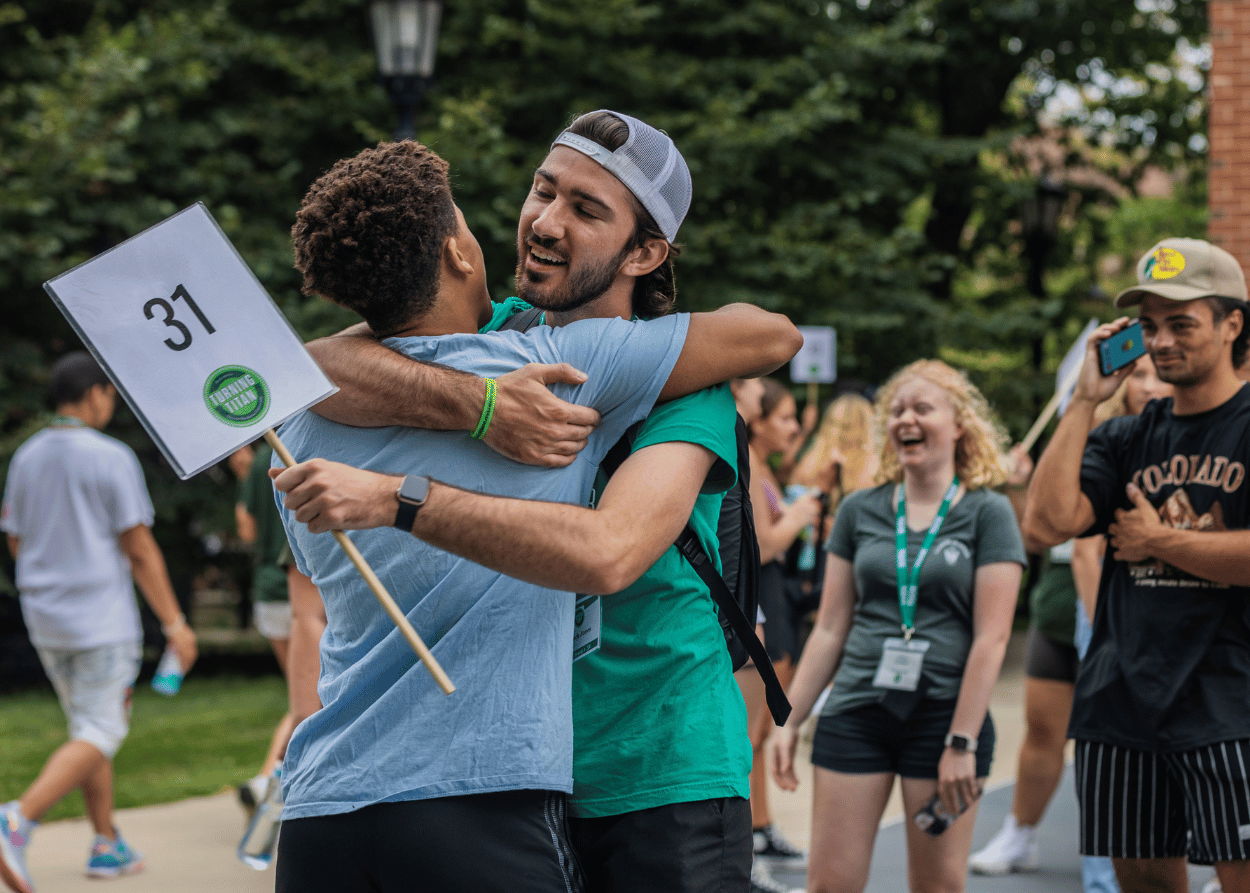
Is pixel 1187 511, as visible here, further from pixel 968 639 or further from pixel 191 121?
pixel 191 121

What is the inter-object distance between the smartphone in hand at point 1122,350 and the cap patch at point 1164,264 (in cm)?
16

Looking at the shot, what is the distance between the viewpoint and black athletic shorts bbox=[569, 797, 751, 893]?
2273mm

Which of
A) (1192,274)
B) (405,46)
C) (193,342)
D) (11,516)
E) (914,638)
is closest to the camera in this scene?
(193,342)

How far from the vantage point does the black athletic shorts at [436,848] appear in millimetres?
2031

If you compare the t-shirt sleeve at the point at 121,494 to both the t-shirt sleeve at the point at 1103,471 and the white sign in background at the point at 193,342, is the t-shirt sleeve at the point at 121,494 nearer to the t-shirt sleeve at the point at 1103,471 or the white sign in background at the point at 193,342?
the t-shirt sleeve at the point at 1103,471

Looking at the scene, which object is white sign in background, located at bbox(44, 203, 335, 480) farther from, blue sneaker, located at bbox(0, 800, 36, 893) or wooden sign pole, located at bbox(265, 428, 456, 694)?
blue sneaker, located at bbox(0, 800, 36, 893)

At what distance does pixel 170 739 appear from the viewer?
10141mm

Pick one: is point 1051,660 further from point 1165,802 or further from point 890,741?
Answer: point 1165,802

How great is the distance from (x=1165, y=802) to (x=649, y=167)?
105 inches

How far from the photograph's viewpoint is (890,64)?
15180mm

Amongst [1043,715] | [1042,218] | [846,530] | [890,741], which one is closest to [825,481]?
[1043,715]

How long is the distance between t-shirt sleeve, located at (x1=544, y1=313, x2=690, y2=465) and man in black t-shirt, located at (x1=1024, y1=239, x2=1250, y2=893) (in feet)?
7.50

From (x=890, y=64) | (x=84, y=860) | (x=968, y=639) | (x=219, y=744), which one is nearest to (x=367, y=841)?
(x=968, y=639)

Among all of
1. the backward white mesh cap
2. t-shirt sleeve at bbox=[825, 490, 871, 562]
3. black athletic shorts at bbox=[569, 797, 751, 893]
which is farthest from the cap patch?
black athletic shorts at bbox=[569, 797, 751, 893]
